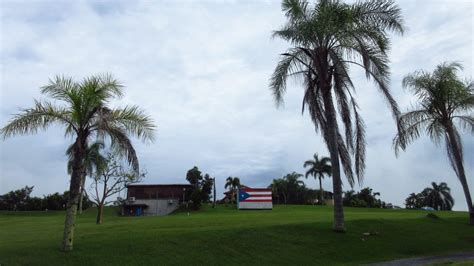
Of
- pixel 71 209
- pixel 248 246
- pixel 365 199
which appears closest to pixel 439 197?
pixel 365 199

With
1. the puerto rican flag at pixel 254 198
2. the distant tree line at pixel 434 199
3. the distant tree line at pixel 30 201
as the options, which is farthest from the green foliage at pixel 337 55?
the distant tree line at pixel 434 199

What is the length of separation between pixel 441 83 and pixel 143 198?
5576 cm

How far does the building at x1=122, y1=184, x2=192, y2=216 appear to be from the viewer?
69812 mm

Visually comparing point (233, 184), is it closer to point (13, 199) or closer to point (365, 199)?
point (365, 199)

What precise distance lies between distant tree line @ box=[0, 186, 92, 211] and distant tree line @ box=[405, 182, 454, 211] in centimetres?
7051

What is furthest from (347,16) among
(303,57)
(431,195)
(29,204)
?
(431,195)

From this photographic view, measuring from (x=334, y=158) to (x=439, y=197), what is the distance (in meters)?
86.0

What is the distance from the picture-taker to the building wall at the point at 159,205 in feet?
231

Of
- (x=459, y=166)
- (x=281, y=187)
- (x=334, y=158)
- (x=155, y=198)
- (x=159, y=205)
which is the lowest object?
(x=159, y=205)

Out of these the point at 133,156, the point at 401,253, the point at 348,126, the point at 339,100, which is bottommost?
the point at 401,253

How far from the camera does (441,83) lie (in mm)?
27359

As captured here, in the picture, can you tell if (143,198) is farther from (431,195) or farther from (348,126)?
(431,195)

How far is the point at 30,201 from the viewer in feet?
258

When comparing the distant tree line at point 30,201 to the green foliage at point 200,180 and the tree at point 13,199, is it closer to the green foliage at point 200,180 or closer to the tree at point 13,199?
the tree at point 13,199
